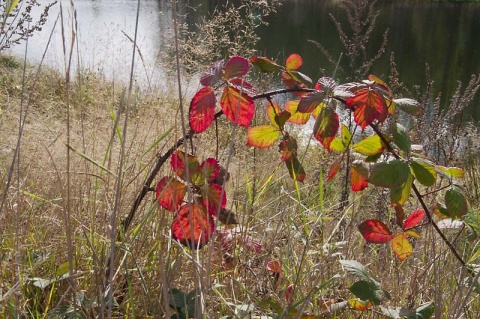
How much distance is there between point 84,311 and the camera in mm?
1043

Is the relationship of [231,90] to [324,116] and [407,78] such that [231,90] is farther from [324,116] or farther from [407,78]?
[407,78]

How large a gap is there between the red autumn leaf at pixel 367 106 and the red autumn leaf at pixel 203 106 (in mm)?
233

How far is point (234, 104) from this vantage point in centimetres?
103

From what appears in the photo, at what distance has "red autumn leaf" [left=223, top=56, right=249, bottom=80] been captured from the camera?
102 cm

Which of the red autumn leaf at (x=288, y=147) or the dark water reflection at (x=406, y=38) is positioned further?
the dark water reflection at (x=406, y=38)

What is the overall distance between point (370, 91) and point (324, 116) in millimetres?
88

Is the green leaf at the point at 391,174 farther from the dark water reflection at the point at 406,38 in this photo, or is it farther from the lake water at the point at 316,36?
the dark water reflection at the point at 406,38

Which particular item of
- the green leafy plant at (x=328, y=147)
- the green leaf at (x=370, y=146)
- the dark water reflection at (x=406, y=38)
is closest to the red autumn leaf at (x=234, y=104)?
the green leafy plant at (x=328, y=147)

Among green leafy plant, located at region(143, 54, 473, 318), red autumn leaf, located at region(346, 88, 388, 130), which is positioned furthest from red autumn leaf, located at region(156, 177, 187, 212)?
red autumn leaf, located at region(346, 88, 388, 130)

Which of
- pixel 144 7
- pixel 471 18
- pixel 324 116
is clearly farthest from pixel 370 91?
pixel 471 18

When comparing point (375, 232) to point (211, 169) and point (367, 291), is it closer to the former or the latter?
point (367, 291)

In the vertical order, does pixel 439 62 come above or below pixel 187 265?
below

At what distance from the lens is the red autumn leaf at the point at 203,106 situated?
1.01m

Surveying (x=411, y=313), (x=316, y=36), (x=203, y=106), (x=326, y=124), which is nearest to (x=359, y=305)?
(x=411, y=313)
